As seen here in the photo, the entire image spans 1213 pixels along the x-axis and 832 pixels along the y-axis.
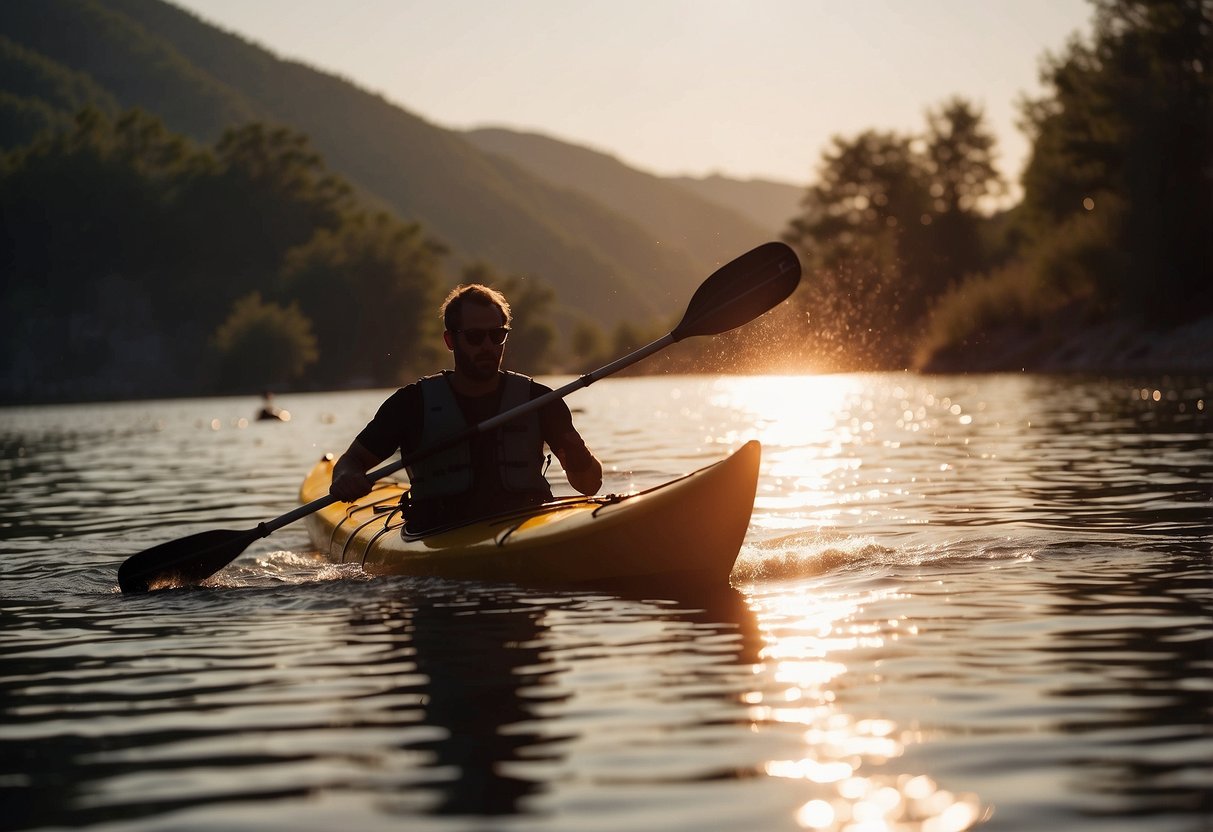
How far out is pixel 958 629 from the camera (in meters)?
5.70

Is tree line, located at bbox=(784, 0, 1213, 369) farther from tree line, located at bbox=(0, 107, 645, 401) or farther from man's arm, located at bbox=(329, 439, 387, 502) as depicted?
man's arm, located at bbox=(329, 439, 387, 502)

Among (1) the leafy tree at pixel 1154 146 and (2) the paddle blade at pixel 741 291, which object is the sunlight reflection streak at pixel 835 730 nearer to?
(2) the paddle blade at pixel 741 291

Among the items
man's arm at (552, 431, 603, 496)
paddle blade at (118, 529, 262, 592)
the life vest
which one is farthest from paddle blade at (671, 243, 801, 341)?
paddle blade at (118, 529, 262, 592)

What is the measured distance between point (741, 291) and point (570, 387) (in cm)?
134

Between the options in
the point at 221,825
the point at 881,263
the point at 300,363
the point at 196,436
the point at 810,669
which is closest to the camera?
the point at 221,825

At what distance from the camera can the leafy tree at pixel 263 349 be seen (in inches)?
3147

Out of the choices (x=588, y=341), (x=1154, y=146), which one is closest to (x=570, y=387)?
(x=1154, y=146)

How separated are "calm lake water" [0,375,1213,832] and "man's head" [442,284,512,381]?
1086 millimetres

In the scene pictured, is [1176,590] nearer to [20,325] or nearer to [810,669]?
[810,669]

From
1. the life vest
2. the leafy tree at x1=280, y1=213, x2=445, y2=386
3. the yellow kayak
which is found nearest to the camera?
the yellow kayak

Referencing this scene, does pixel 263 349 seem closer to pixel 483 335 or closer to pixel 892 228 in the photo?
pixel 892 228

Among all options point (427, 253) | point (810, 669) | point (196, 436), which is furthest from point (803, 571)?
point (427, 253)

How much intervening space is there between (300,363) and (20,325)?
2037 cm

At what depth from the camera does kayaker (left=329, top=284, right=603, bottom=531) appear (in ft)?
23.7
